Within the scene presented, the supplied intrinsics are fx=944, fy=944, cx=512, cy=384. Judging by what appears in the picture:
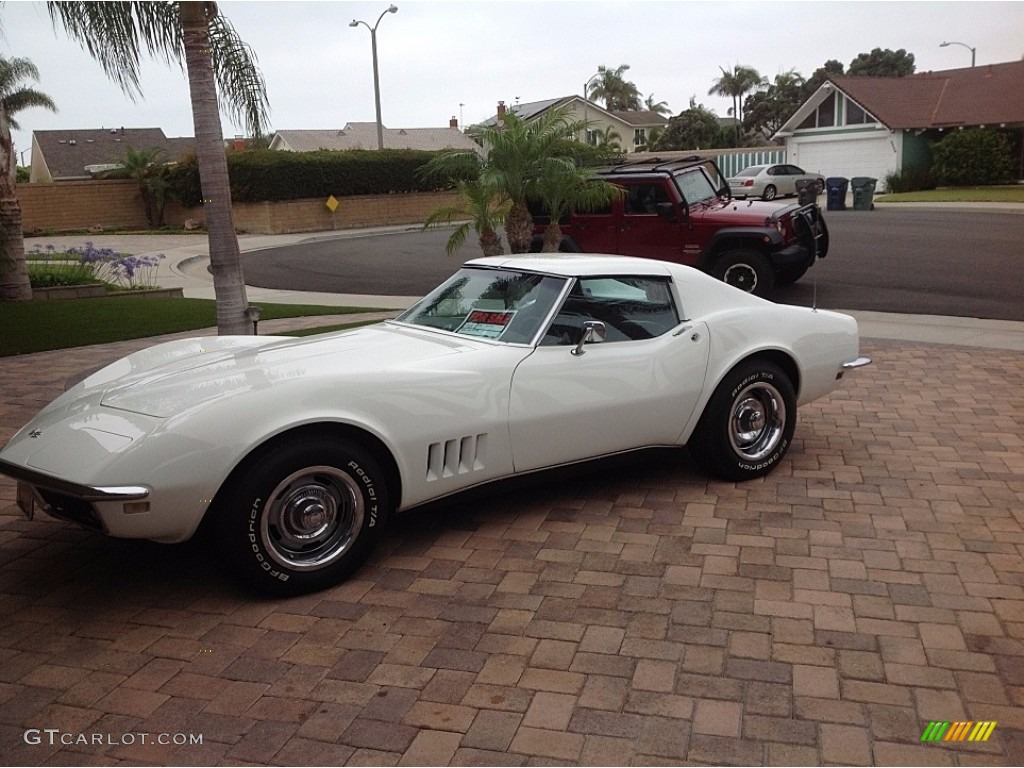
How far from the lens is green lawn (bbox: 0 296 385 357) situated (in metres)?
10.5

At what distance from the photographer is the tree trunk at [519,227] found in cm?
1199

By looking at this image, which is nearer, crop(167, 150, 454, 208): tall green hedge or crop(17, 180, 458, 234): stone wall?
crop(167, 150, 454, 208): tall green hedge

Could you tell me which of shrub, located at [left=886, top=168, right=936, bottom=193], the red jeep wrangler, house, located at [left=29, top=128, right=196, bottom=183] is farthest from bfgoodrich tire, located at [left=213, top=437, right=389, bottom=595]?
house, located at [left=29, top=128, right=196, bottom=183]

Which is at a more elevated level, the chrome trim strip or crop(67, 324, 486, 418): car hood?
crop(67, 324, 486, 418): car hood

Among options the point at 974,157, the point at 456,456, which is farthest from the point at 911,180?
the point at 456,456

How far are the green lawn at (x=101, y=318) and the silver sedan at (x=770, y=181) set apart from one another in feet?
85.9

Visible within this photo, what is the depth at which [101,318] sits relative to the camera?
12148mm

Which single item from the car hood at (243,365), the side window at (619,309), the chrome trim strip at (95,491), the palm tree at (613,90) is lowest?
the chrome trim strip at (95,491)

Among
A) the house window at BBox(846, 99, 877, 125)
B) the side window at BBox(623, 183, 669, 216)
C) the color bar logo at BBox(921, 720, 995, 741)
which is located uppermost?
the house window at BBox(846, 99, 877, 125)

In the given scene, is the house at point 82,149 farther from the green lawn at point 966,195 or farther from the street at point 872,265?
the green lawn at point 966,195

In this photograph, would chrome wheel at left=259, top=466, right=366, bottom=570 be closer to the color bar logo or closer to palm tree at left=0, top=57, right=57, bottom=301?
the color bar logo

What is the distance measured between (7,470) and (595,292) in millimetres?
2881

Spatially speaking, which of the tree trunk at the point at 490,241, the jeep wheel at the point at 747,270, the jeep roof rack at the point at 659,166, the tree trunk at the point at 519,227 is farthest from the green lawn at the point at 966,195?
the tree trunk at the point at 490,241

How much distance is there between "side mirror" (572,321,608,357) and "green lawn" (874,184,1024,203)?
29.9 m
